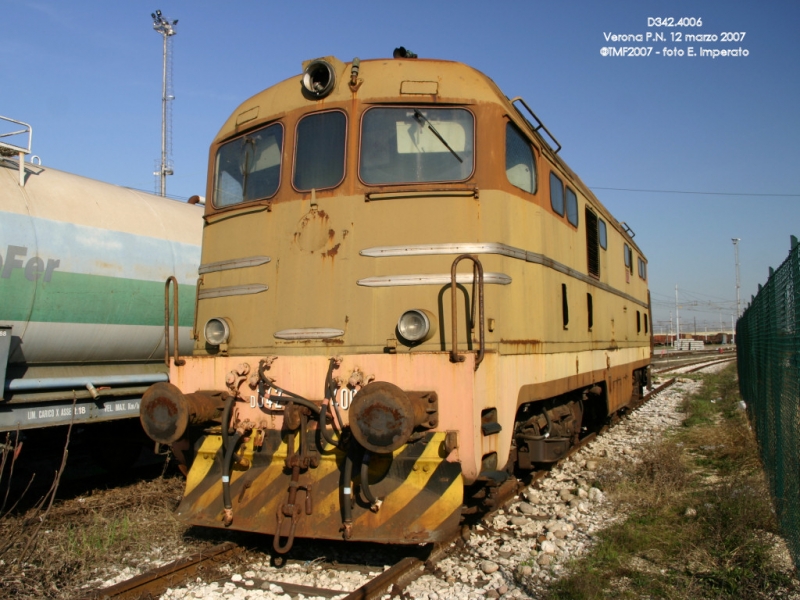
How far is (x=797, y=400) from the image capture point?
511 centimetres

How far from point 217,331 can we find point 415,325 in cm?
184

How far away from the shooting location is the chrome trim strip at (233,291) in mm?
5652

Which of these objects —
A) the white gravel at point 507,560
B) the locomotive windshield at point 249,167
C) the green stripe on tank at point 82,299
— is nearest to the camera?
the white gravel at point 507,560

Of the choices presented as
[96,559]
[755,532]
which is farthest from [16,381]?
[755,532]

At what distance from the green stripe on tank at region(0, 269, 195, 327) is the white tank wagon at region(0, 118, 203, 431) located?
0.03 ft

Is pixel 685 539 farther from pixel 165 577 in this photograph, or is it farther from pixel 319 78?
pixel 319 78

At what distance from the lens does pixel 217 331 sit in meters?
5.72

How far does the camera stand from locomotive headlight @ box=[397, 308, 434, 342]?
4840 mm

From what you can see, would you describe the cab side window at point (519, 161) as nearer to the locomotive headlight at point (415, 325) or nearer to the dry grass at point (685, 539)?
the locomotive headlight at point (415, 325)

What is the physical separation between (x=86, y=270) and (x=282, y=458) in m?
3.99

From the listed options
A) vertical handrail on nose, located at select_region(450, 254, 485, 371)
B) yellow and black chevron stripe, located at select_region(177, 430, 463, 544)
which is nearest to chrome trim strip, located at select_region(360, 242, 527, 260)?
vertical handrail on nose, located at select_region(450, 254, 485, 371)

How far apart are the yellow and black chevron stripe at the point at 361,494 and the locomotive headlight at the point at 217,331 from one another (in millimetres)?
1037

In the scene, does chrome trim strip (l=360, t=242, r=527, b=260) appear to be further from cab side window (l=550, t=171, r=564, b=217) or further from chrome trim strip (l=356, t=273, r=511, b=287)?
cab side window (l=550, t=171, r=564, b=217)

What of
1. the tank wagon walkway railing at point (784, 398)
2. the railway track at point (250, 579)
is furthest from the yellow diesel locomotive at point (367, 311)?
the tank wagon walkway railing at point (784, 398)
